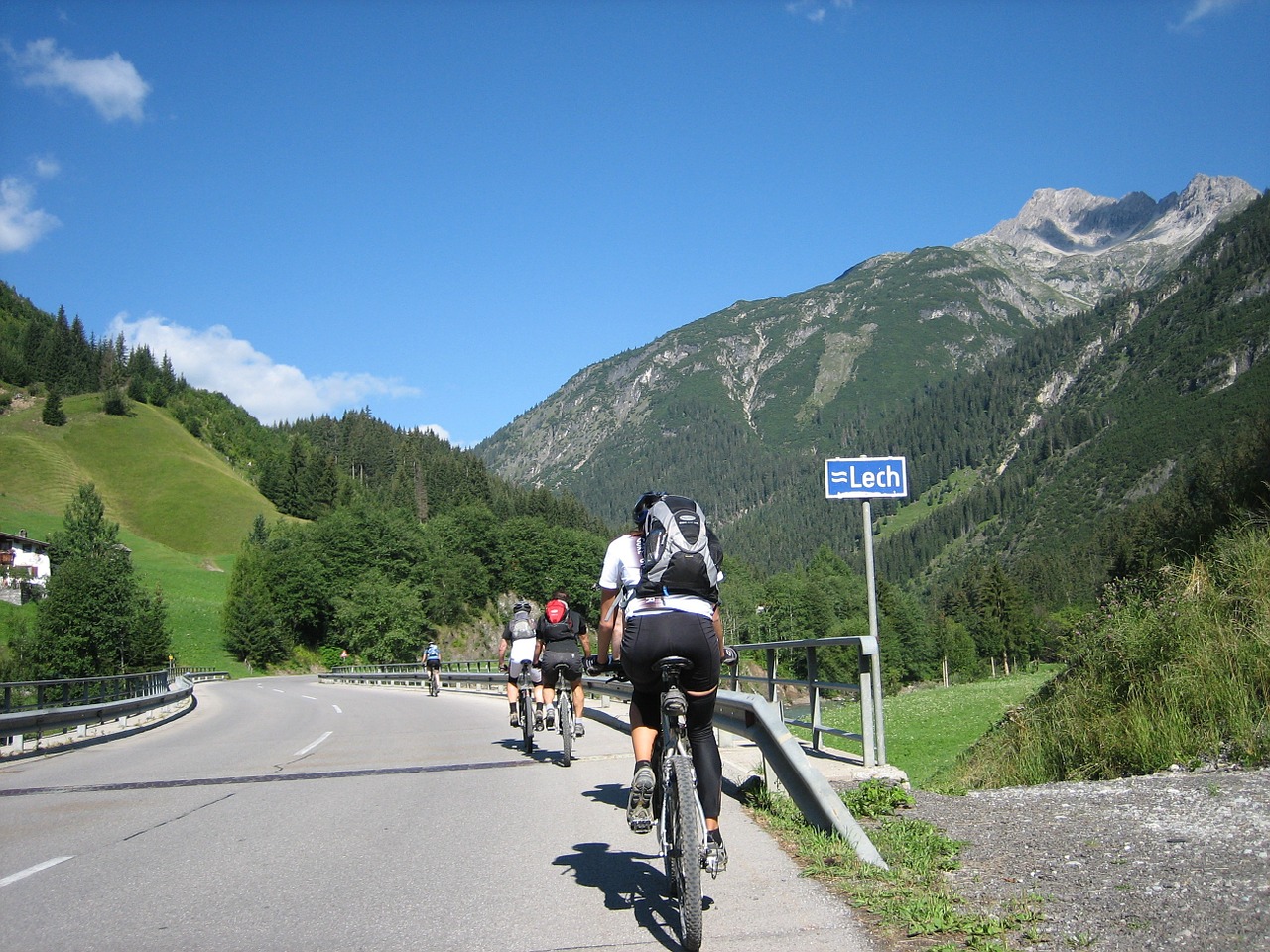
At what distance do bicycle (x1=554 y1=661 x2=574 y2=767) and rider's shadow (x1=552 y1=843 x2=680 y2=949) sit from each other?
4.88 metres

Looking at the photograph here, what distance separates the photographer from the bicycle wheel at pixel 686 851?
4.22 meters

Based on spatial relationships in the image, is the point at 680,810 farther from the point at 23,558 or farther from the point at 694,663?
the point at 23,558

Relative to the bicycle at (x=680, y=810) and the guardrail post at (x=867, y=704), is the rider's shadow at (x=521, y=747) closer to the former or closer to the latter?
the guardrail post at (x=867, y=704)

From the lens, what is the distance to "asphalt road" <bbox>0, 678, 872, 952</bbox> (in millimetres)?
4762

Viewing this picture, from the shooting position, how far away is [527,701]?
12984 mm

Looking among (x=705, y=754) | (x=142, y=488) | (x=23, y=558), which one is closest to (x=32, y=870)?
(x=705, y=754)

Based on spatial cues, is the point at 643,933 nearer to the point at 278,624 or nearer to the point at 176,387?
the point at 278,624

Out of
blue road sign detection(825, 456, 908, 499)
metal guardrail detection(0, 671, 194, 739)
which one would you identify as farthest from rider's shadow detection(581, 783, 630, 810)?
metal guardrail detection(0, 671, 194, 739)

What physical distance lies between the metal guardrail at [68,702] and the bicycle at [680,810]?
13.4m

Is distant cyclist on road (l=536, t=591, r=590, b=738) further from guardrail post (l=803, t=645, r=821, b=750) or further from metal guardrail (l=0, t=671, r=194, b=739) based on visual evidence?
metal guardrail (l=0, t=671, r=194, b=739)

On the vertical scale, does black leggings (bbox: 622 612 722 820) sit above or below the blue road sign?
below

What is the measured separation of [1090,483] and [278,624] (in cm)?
15258

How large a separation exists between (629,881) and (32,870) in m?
4.00

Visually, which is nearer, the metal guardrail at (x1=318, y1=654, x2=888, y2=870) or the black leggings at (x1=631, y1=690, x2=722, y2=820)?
the black leggings at (x1=631, y1=690, x2=722, y2=820)
